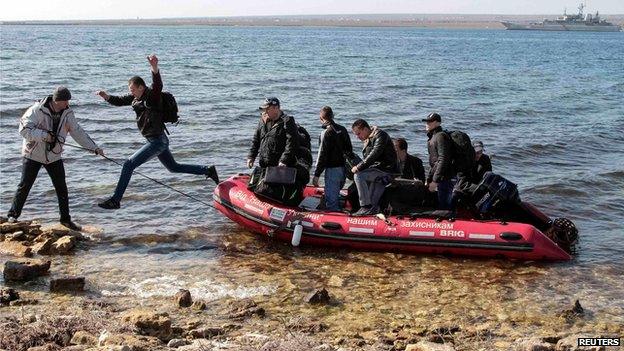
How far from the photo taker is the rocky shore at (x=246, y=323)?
6.18 metres

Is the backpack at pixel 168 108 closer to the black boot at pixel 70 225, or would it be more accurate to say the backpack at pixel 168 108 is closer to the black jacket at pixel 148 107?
the black jacket at pixel 148 107

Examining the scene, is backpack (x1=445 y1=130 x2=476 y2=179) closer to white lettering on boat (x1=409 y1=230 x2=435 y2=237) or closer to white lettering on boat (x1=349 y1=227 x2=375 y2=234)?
white lettering on boat (x1=409 y1=230 x2=435 y2=237)

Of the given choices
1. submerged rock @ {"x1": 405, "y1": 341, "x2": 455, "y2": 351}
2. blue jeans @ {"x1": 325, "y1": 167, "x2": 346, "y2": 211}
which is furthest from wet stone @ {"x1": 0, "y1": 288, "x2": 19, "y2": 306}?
blue jeans @ {"x1": 325, "y1": 167, "x2": 346, "y2": 211}

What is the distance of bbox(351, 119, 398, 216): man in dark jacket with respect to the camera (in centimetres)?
998

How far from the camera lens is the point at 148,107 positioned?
33.2 ft

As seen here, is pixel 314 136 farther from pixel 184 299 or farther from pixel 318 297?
pixel 184 299

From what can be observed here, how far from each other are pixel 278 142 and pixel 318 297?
3153 mm

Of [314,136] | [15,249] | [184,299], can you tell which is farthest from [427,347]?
[314,136]

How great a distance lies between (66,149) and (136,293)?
32.0ft

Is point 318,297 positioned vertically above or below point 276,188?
below

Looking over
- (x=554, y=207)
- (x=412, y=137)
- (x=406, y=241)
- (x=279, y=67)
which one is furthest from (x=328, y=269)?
(x=279, y=67)

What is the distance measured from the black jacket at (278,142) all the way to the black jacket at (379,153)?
39.8 inches

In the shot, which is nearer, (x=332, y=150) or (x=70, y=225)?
(x=332, y=150)

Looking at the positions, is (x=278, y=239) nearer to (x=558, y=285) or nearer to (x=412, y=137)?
(x=558, y=285)
